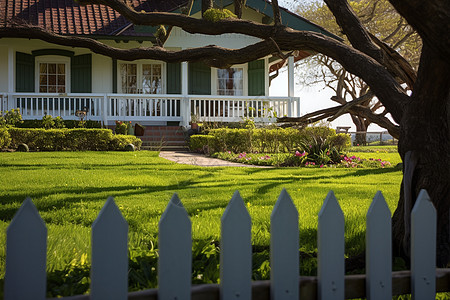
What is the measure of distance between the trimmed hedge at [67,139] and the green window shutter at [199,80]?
623 centimetres

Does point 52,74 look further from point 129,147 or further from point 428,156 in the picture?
point 428,156

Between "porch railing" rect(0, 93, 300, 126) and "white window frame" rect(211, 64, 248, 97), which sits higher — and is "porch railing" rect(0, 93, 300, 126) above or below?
below

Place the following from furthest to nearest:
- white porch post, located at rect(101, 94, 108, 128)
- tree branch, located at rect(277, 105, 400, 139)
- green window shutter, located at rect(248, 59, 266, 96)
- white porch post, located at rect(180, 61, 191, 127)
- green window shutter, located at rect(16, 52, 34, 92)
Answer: green window shutter, located at rect(248, 59, 266, 96), green window shutter, located at rect(16, 52, 34, 92), white porch post, located at rect(180, 61, 191, 127), white porch post, located at rect(101, 94, 108, 128), tree branch, located at rect(277, 105, 400, 139)

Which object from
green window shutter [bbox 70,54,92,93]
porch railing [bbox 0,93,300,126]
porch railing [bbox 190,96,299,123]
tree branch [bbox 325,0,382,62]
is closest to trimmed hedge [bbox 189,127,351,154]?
porch railing [bbox 0,93,300,126]

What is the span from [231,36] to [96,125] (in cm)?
675

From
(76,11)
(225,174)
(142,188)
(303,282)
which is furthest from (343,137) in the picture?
(303,282)

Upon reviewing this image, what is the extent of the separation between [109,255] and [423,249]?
1.45m

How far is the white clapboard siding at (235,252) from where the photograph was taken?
1834mm

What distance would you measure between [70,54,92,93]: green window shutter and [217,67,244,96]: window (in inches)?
219

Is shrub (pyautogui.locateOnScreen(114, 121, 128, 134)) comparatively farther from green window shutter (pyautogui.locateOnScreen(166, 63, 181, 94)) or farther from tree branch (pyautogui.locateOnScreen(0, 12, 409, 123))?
tree branch (pyautogui.locateOnScreen(0, 12, 409, 123))

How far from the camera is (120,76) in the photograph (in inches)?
771

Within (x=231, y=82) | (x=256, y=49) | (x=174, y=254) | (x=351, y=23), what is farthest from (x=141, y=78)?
(x=174, y=254)

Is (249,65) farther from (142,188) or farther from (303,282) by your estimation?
(303,282)

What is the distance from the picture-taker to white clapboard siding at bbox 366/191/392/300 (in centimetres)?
206
